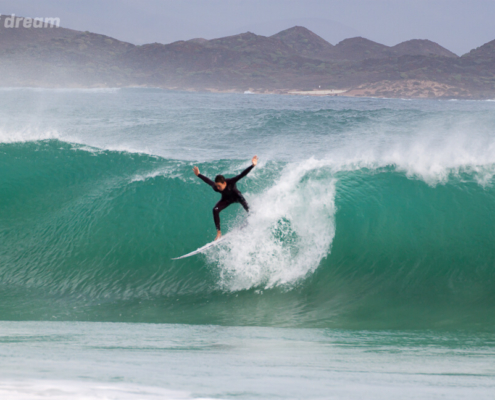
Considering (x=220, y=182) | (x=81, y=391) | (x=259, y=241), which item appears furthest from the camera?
(x=259, y=241)

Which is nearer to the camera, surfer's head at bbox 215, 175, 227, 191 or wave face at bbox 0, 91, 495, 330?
surfer's head at bbox 215, 175, 227, 191

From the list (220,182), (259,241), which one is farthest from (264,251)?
(220,182)

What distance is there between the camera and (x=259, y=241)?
7.96m

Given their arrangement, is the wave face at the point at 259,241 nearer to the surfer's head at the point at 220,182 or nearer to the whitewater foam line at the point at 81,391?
the surfer's head at the point at 220,182

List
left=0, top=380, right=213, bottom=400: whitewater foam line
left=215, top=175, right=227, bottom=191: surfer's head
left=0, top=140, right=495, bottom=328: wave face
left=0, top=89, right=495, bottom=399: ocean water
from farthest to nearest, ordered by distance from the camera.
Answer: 1. left=0, top=140, right=495, bottom=328: wave face
2. left=215, top=175, right=227, bottom=191: surfer's head
3. left=0, top=89, right=495, bottom=399: ocean water
4. left=0, top=380, right=213, bottom=400: whitewater foam line

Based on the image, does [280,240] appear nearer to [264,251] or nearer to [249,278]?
[264,251]

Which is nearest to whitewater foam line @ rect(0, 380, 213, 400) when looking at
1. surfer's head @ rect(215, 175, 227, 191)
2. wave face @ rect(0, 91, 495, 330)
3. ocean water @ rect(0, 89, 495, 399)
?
ocean water @ rect(0, 89, 495, 399)

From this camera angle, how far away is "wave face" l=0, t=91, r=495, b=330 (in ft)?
22.2

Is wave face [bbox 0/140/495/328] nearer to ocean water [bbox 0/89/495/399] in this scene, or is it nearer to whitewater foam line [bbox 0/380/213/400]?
ocean water [bbox 0/89/495/399]

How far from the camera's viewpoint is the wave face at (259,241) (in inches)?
266

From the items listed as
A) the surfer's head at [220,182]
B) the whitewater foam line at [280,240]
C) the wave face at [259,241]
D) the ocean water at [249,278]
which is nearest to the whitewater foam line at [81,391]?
the ocean water at [249,278]

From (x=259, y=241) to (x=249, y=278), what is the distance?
2.67 feet

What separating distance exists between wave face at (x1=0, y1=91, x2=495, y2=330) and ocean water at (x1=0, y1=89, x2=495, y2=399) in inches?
1.6

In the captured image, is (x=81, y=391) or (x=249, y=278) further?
(x=249, y=278)
